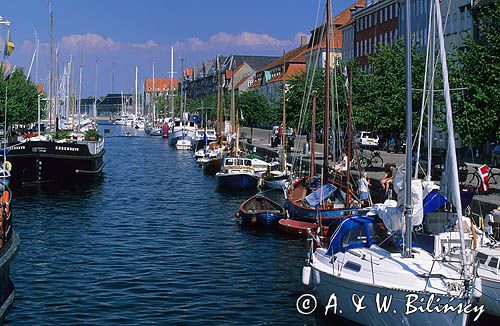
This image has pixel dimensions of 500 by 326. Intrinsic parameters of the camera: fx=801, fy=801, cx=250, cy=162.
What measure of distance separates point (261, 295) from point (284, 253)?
6.43 metres

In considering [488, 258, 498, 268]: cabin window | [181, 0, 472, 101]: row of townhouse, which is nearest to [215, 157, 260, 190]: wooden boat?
[181, 0, 472, 101]: row of townhouse

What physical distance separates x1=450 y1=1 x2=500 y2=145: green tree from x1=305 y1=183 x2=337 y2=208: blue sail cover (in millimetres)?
6577

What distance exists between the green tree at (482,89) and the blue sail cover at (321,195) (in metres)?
6.58

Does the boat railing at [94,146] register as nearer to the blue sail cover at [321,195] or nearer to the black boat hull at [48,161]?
the black boat hull at [48,161]

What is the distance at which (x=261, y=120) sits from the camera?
359ft

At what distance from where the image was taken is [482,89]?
36031 mm

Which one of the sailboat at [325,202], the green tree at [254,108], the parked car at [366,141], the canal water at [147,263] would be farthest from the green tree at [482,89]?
the green tree at [254,108]

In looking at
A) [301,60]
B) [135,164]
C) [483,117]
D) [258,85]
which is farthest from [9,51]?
[258,85]

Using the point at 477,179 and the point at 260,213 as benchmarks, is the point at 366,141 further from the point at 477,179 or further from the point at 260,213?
the point at 260,213

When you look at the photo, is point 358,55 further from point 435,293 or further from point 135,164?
point 435,293

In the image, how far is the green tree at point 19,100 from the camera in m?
72.8

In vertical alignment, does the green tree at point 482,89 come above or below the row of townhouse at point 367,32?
below

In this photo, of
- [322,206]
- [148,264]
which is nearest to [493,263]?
[148,264]

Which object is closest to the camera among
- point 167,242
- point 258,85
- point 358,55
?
point 167,242
